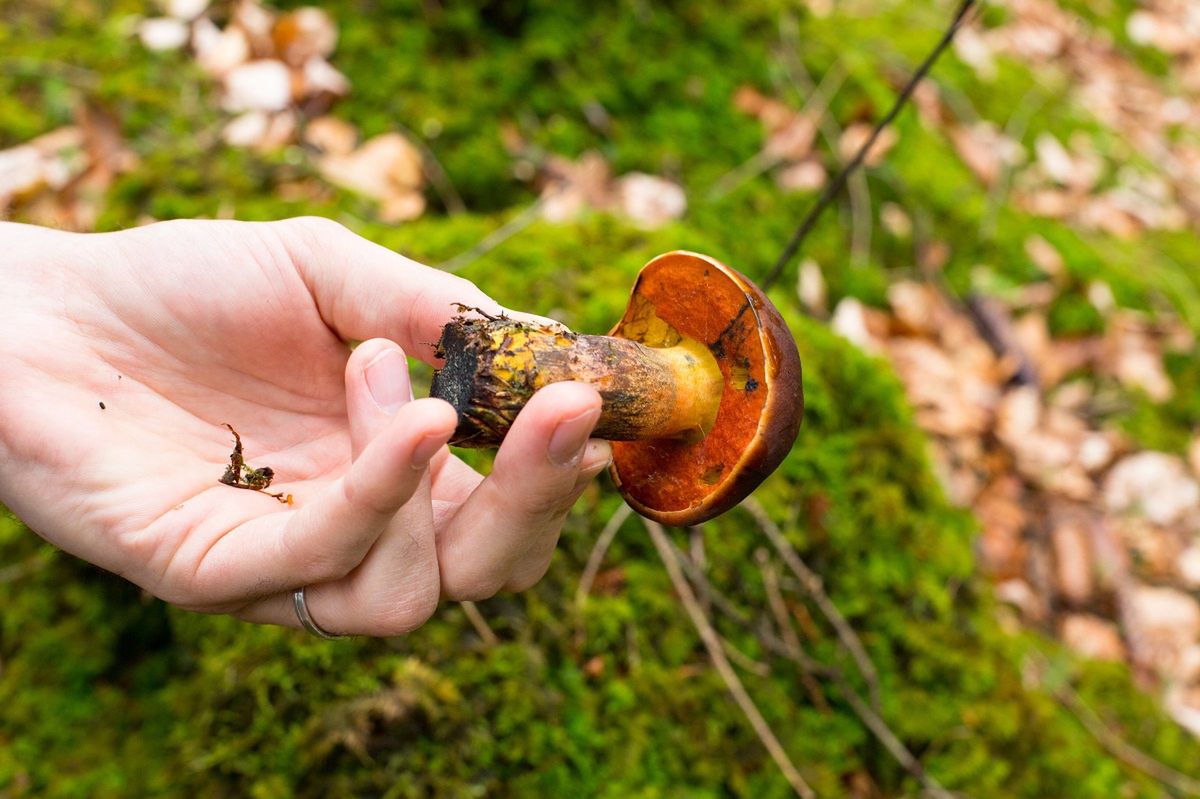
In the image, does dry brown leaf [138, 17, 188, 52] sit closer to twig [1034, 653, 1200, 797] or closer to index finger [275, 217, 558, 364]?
index finger [275, 217, 558, 364]

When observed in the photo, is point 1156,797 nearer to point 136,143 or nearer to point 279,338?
point 279,338

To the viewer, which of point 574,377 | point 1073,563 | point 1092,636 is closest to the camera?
point 574,377

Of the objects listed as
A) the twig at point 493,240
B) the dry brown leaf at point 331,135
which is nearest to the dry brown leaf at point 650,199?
the twig at point 493,240

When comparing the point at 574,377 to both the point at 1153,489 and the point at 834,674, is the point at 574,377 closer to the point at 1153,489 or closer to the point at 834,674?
the point at 834,674

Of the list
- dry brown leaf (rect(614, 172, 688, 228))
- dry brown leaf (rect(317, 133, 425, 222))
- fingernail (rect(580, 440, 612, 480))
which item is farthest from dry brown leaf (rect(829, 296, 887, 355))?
fingernail (rect(580, 440, 612, 480))

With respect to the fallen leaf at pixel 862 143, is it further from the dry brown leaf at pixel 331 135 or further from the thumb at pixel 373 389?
the thumb at pixel 373 389

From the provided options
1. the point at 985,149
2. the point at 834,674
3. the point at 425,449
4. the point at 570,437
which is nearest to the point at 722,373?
the point at 570,437

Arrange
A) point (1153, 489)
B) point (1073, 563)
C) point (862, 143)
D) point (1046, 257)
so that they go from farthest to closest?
point (1046, 257)
point (862, 143)
point (1153, 489)
point (1073, 563)
